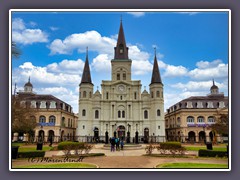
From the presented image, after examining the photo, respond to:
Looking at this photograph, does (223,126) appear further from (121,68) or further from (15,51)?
(121,68)

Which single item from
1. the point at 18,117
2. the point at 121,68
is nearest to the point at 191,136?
the point at 121,68

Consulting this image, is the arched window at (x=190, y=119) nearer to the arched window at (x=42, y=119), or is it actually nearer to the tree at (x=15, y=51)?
the arched window at (x=42, y=119)

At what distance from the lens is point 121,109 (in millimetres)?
47500

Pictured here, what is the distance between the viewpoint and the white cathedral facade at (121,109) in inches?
1790

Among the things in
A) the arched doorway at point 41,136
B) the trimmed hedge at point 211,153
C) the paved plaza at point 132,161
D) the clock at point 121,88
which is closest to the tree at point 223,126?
the trimmed hedge at point 211,153

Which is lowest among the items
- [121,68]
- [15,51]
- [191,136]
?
[191,136]

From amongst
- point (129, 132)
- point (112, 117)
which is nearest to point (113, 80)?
point (112, 117)

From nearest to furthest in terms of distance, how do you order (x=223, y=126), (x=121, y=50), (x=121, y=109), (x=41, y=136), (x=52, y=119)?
(x=223, y=126) → (x=41, y=136) → (x=52, y=119) → (x=121, y=109) → (x=121, y=50)

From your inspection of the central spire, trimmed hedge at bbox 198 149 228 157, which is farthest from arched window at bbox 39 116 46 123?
trimmed hedge at bbox 198 149 228 157
